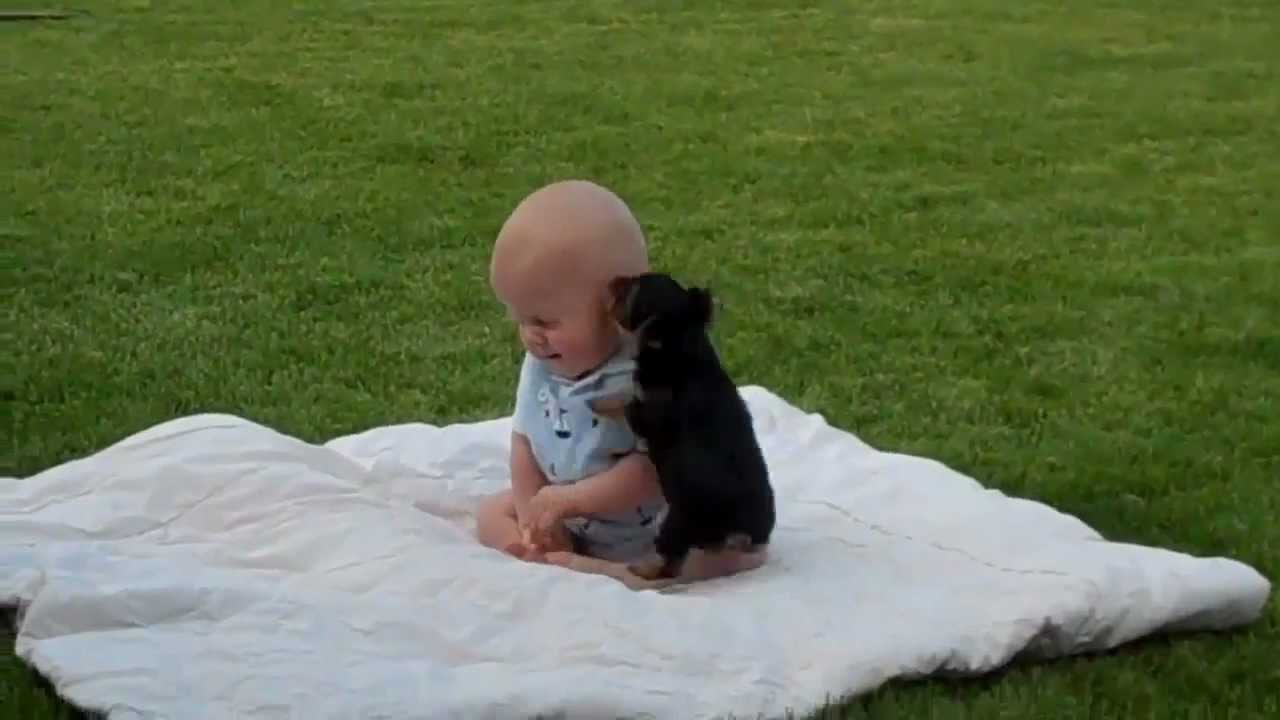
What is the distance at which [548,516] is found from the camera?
3164 millimetres

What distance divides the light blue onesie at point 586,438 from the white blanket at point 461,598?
19cm

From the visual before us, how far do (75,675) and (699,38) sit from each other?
7.41 m

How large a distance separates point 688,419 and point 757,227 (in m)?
3.23

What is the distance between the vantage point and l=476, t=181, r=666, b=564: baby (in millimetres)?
3088

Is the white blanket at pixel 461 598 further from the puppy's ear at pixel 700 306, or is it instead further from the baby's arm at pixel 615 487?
the puppy's ear at pixel 700 306

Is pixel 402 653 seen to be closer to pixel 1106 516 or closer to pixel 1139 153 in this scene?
pixel 1106 516

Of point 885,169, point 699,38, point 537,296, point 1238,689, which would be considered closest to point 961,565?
point 1238,689

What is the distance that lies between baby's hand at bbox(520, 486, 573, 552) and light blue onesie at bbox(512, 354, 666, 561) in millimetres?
44

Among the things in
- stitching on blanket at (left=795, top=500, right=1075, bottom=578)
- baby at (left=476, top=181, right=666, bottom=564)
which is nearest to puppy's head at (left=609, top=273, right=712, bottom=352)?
baby at (left=476, top=181, right=666, bottom=564)

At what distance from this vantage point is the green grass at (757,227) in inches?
163

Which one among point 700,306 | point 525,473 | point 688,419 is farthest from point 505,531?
point 700,306

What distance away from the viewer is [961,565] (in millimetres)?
3201

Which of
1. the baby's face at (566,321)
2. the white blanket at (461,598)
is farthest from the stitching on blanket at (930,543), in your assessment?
the baby's face at (566,321)

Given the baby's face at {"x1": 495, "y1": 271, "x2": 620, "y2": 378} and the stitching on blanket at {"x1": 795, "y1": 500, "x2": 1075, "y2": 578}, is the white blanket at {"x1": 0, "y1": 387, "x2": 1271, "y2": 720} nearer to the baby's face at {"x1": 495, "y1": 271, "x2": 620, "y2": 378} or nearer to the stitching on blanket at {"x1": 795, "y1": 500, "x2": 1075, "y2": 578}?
the stitching on blanket at {"x1": 795, "y1": 500, "x2": 1075, "y2": 578}
